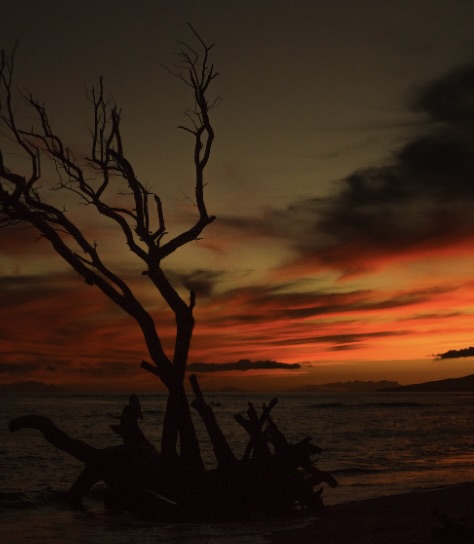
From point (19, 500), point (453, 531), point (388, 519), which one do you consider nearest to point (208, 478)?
point (388, 519)

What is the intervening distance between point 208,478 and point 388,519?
333cm

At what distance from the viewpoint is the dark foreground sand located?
412 inches

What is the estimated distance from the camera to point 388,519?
12.4m

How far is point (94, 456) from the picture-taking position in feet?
46.9

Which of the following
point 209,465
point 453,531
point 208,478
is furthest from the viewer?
point 209,465

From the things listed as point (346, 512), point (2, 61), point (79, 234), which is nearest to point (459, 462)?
point (346, 512)

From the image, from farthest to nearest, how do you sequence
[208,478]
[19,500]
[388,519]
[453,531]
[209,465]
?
[209,465], [19,500], [208,478], [388,519], [453,531]

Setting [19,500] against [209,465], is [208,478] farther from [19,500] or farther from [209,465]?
[209,465]

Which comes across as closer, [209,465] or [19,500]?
[19,500]

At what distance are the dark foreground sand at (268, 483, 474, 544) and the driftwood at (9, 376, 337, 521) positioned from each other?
99 cm

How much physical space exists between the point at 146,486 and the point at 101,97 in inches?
322

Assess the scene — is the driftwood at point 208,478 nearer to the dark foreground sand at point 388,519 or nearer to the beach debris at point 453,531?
the dark foreground sand at point 388,519

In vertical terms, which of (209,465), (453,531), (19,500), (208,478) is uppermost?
(208,478)

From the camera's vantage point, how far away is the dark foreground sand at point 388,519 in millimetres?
10453
